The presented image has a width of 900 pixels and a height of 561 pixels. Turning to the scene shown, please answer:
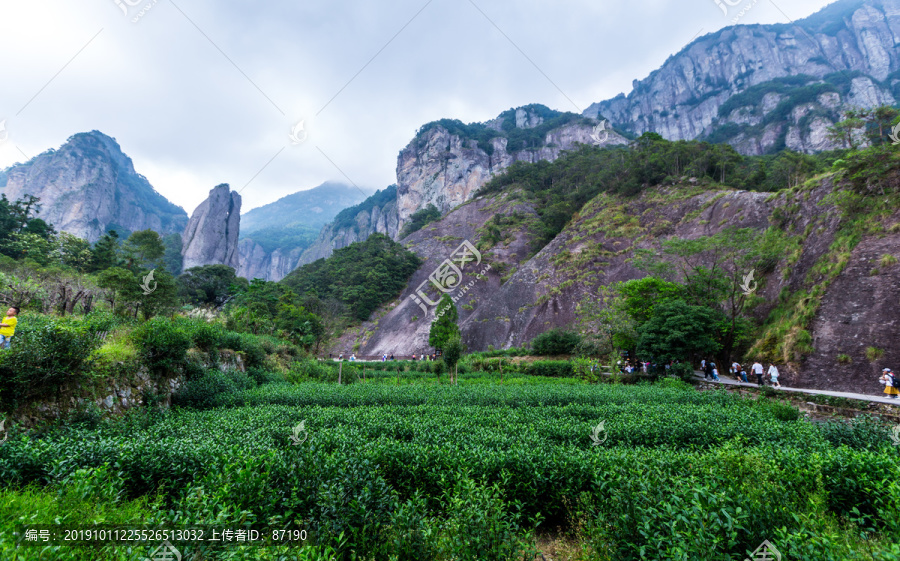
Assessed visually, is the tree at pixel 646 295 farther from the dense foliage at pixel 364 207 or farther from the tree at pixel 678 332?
the dense foliage at pixel 364 207

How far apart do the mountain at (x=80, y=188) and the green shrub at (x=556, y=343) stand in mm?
104050

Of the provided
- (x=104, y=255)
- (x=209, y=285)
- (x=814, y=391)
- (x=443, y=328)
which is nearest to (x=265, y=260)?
(x=209, y=285)

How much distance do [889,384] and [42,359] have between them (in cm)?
2257

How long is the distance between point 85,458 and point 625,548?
254 inches

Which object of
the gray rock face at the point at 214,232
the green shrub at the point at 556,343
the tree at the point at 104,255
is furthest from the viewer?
the gray rock face at the point at 214,232

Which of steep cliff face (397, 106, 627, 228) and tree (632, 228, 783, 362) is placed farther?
steep cliff face (397, 106, 627, 228)

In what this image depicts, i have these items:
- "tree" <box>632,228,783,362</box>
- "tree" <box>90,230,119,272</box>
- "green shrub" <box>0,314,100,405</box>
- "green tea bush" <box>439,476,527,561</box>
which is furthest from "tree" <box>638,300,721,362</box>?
"tree" <box>90,230,119,272</box>

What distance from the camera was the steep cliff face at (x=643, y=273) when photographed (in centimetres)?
1402

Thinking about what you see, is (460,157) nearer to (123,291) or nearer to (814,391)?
(123,291)

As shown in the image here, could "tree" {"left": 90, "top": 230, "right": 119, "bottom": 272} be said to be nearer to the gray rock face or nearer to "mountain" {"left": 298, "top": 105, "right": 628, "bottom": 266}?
the gray rock face

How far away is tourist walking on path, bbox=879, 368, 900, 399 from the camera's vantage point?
11055 mm

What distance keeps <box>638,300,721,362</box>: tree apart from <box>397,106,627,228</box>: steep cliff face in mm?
77052

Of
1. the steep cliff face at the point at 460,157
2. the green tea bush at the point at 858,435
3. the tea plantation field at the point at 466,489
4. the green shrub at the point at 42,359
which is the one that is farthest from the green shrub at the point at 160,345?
the steep cliff face at the point at 460,157

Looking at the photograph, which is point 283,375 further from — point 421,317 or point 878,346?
point 421,317
